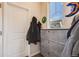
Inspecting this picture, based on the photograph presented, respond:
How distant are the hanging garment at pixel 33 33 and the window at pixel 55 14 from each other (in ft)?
1.69

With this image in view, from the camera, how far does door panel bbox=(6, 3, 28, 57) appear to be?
108 inches

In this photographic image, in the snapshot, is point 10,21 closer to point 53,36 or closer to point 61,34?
point 53,36

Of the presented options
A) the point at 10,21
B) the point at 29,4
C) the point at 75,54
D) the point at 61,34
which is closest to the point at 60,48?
the point at 61,34

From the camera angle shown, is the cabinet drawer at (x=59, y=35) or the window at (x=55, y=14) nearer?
the cabinet drawer at (x=59, y=35)

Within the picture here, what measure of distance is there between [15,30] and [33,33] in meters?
0.50

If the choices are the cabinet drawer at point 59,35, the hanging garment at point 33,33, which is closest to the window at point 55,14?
the hanging garment at point 33,33

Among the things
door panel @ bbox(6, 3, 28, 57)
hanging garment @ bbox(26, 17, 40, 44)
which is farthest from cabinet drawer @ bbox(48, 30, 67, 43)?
door panel @ bbox(6, 3, 28, 57)

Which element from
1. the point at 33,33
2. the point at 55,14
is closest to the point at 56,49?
the point at 33,33

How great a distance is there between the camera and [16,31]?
3010mm

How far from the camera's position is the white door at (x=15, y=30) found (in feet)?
8.80

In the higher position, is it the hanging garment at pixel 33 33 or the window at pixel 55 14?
the window at pixel 55 14

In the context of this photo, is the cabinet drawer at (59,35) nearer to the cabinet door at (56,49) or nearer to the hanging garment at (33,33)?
the cabinet door at (56,49)

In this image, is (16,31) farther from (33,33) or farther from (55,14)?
(55,14)

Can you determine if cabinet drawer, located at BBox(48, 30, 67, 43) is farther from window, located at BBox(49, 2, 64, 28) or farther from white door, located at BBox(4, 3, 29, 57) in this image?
white door, located at BBox(4, 3, 29, 57)
